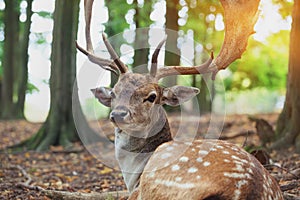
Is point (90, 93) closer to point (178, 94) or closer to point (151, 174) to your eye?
point (178, 94)

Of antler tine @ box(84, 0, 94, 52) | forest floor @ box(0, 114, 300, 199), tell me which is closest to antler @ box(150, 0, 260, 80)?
antler tine @ box(84, 0, 94, 52)

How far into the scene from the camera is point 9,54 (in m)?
20.0

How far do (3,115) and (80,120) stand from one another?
31.0 ft

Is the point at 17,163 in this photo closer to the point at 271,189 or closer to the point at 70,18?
the point at 70,18

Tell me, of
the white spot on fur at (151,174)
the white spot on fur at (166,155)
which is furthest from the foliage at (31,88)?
the white spot on fur at (151,174)

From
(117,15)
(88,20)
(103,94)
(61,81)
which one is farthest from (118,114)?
(117,15)

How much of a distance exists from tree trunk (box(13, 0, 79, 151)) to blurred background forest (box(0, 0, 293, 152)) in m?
0.02

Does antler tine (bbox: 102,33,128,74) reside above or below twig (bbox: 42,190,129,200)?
above

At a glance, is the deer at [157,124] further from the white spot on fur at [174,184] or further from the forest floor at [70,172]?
the forest floor at [70,172]

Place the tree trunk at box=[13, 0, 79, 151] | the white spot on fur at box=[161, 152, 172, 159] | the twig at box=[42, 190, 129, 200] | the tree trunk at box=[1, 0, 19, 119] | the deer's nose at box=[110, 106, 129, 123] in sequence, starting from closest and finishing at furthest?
the white spot on fur at box=[161, 152, 172, 159], the deer's nose at box=[110, 106, 129, 123], the twig at box=[42, 190, 129, 200], the tree trunk at box=[13, 0, 79, 151], the tree trunk at box=[1, 0, 19, 119]

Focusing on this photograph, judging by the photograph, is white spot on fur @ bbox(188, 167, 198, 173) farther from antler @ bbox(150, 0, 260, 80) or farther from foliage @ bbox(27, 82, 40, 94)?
foliage @ bbox(27, 82, 40, 94)

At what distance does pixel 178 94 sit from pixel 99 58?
3.35 feet

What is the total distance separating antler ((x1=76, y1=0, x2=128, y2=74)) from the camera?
518 cm

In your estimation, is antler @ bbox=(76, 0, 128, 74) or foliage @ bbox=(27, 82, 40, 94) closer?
antler @ bbox=(76, 0, 128, 74)
